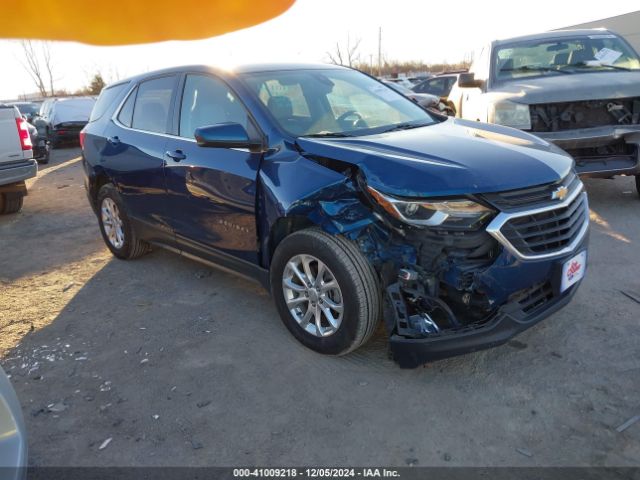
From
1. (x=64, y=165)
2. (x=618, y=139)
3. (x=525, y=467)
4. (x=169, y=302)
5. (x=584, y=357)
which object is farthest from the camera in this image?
(x=64, y=165)

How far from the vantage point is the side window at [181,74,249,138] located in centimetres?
368

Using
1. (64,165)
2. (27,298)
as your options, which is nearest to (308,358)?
(27,298)

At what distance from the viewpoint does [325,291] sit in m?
3.10

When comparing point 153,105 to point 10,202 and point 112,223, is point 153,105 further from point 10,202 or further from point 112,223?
point 10,202

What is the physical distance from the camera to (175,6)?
466cm

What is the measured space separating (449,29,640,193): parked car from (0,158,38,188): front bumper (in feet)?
19.3

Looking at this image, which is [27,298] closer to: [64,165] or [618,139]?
[618,139]

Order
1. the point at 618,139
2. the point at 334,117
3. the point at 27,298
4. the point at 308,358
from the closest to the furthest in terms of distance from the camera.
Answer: the point at 308,358 → the point at 334,117 → the point at 27,298 → the point at 618,139

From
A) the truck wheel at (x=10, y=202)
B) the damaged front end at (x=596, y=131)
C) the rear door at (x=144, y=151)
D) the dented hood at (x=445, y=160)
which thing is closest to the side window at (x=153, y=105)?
the rear door at (x=144, y=151)

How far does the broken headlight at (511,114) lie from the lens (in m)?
5.48

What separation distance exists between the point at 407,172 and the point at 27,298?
3573 millimetres

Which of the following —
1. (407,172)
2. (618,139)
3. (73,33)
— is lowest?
(618,139)

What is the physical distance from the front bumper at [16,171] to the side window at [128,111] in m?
3.24

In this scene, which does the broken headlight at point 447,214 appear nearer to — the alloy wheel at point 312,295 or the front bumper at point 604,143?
the alloy wheel at point 312,295
